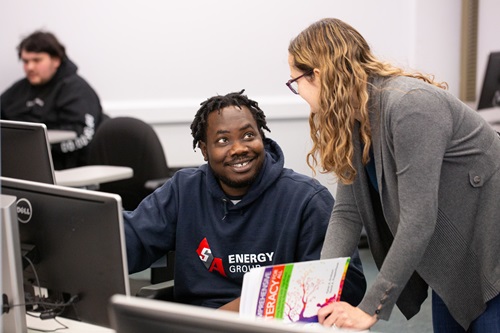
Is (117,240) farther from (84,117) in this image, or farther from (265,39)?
(265,39)

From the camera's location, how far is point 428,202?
1562 mm

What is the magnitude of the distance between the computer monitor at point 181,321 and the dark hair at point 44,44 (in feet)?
12.3

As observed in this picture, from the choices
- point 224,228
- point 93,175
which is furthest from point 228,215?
point 93,175

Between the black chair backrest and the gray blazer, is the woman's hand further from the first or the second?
the black chair backrest

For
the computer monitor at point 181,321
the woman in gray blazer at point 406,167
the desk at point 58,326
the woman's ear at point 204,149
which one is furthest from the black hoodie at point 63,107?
the computer monitor at point 181,321

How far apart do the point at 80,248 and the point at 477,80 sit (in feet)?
13.4

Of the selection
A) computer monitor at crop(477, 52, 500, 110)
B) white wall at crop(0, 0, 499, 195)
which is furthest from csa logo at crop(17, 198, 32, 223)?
computer monitor at crop(477, 52, 500, 110)

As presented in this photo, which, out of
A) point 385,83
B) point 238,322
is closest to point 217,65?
point 385,83

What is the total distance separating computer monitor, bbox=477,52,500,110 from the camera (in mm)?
4434

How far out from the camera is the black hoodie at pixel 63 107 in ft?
14.5

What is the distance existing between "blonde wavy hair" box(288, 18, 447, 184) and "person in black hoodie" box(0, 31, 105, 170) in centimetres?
293

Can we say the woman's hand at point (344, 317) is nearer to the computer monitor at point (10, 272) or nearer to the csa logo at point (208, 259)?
the csa logo at point (208, 259)

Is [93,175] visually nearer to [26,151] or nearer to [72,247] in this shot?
[26,151]

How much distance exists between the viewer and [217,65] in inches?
192
